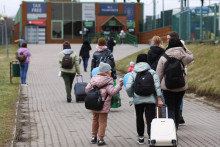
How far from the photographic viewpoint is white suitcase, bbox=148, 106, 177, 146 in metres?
6.77

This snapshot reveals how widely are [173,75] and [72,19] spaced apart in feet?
193

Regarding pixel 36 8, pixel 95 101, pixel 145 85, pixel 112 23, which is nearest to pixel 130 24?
pixel 112 23

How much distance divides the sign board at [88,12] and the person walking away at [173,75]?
58.3 meters

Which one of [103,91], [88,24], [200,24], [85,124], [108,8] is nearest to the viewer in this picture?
[103,91]

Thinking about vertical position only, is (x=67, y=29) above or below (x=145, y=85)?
above

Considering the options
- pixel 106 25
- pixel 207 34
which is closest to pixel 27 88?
pixel 207 34

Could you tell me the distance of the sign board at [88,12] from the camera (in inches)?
2611

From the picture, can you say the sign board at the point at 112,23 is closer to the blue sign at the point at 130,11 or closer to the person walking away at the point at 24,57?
the blue sign at the point at 130,11

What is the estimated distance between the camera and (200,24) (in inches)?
1012

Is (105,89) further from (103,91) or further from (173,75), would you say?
(173,75)

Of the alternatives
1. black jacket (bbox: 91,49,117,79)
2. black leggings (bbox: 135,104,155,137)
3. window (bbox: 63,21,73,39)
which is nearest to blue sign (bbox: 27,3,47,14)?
window (bbox: 63,21,73,39)

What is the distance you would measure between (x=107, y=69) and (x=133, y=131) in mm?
1734

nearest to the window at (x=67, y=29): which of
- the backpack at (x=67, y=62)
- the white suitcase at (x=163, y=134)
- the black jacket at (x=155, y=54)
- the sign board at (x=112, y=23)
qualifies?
the sign board at (x=112, y=23)

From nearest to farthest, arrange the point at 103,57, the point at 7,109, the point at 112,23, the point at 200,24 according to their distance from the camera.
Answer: the point at 103,57 → the point at 7,109 → the point at 200,24 → the point at 112,23
